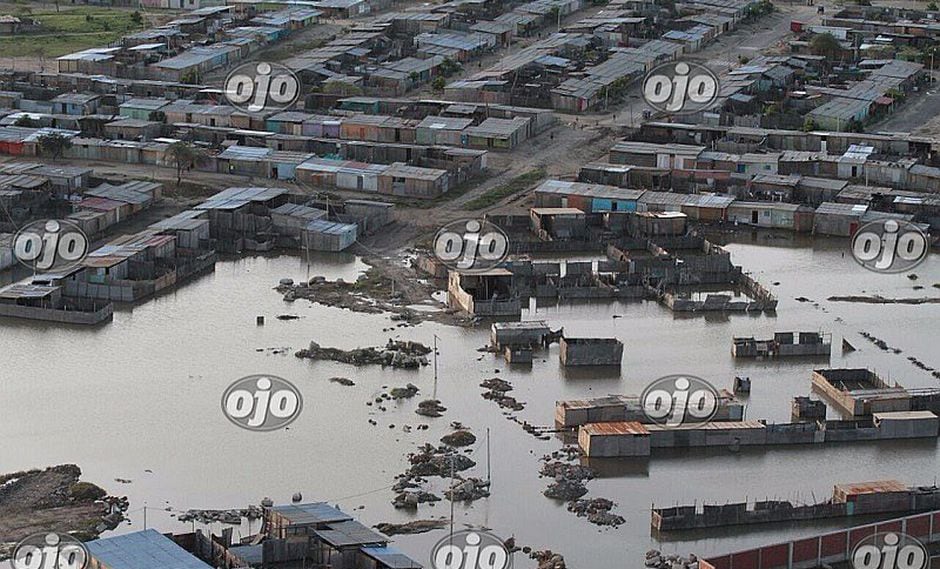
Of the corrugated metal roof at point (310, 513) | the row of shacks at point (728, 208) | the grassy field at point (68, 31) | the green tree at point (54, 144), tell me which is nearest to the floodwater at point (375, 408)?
the corrugated metal roof at point (310, 513)

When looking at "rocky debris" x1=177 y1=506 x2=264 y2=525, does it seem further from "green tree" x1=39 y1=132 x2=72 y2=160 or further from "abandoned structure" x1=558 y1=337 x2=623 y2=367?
"green tree" x1=39 y1=132 x2=72 y2=160

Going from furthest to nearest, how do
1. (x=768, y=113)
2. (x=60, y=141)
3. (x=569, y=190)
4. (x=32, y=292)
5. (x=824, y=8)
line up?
(x=824, y=8) < (x=768, y=113) < (x=60, y=141) < (x=569, y=190) < (x=32, y=292)

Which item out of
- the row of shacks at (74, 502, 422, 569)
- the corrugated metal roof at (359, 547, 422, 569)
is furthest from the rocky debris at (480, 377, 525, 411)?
the corrugated metal roof at (359, 547, 422, 569)

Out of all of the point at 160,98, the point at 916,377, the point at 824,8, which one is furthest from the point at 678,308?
the point at 824,8

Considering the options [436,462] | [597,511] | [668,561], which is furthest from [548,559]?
[436,462]

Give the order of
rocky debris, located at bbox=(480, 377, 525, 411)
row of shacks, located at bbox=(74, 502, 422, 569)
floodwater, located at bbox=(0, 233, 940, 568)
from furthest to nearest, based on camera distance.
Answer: rocky debris, located at bbox=(480, 377, 525, 411)
floodwater, located at bbox=(0, 233, 940, 568)
row of shacks, located at bbox=(74, 502, 422, 569)

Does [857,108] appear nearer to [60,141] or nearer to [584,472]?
[60,141]
